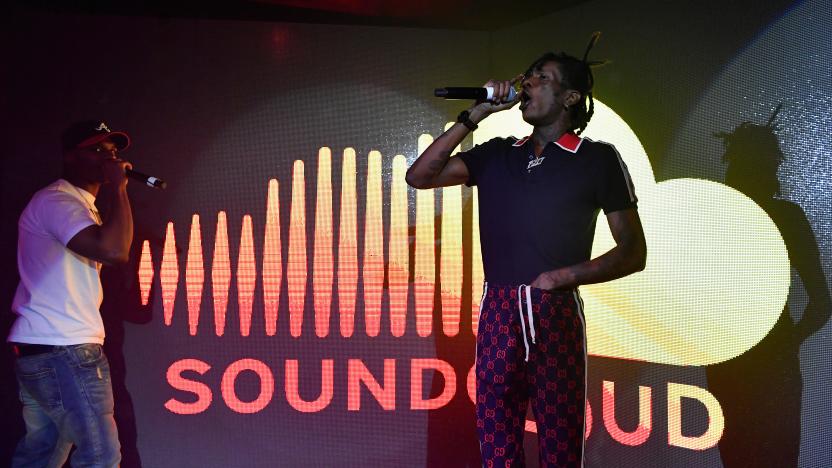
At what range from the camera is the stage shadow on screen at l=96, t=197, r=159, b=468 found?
3.49 meters

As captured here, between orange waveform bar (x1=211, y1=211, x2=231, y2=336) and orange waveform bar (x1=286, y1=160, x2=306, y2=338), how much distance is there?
0.34 m

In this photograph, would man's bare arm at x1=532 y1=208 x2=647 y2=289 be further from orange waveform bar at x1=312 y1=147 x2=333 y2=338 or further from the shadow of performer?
the shadow of performer

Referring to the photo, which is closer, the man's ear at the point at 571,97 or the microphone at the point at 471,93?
the microphone at the point at 471,93

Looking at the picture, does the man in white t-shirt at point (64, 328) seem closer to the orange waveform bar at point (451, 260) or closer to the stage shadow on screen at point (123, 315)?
the stage shadow on screen at point (123, 315)

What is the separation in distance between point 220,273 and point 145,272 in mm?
400

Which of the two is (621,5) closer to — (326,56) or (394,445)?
(326,56)

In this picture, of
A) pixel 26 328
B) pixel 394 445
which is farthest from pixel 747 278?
pixel 26 328

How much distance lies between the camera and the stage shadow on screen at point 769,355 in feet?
8.55

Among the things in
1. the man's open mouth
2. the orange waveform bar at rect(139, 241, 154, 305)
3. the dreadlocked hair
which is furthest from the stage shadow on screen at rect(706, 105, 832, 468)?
the orange waveform bar at rect(139, 241, 154, 305)

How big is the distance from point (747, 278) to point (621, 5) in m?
1.37

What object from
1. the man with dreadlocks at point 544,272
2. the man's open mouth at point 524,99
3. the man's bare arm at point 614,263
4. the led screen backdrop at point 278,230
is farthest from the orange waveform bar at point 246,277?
the man's bare arm at point 614,263

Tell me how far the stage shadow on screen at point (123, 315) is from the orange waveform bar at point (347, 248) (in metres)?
0.98

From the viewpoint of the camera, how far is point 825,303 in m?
2.55

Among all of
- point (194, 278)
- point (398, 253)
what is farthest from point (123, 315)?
point (398, 253)
